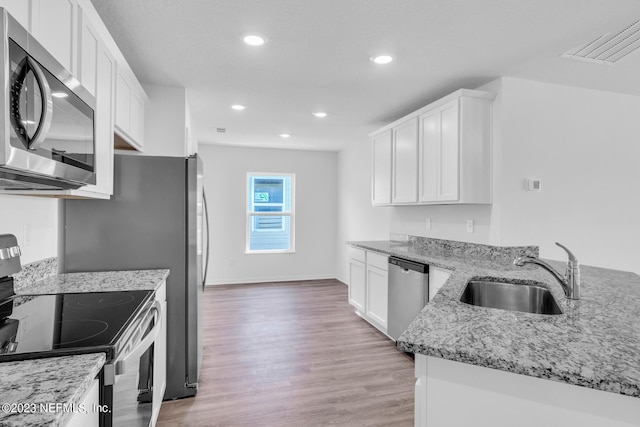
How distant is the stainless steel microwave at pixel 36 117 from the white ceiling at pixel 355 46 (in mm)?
981

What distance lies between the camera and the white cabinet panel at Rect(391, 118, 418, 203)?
11.9 ft

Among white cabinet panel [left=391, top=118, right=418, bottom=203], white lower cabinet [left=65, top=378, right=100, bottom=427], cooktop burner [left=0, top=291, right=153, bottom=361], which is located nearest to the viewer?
white lower cabinet [left=65, top=378, right=100, bottom=427]

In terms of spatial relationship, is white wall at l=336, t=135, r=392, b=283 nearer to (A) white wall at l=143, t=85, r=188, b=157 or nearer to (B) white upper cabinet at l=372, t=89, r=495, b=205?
(B) white upper cabinet at l=372, t=89, r=495, b=205

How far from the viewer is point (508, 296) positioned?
198 cm

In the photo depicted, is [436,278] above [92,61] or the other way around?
the other way around

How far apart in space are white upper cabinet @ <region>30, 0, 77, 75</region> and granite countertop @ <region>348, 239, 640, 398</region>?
1.69 meters

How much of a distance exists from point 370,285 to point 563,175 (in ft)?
7.05

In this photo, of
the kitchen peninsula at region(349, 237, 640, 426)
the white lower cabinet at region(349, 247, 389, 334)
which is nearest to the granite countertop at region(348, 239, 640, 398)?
the kitchen peninsula at region(349, 237, 640, 426)

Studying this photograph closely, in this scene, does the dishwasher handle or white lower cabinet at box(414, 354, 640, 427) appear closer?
white lower cabinet at box(414, 354, 640, 427)

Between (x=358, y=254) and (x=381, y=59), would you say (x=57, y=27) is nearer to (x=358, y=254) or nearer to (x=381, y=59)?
(x=381, y=59)

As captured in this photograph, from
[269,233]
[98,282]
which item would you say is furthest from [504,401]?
[269,233]

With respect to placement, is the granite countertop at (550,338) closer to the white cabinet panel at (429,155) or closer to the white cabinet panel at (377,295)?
the white cabinet panel at (429,155)

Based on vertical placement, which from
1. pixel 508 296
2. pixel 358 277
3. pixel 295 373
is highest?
pixel 508 296

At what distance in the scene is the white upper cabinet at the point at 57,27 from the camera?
128 centimetres
